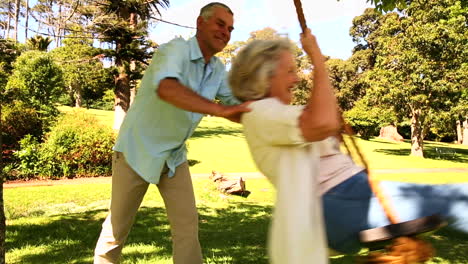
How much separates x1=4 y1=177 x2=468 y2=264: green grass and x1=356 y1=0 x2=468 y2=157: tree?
14.7 m

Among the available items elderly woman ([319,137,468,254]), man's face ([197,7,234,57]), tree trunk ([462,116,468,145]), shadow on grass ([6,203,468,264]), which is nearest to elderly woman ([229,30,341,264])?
elderly woman ([319,137,468,254])

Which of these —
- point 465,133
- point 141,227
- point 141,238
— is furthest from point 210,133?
point 141,238

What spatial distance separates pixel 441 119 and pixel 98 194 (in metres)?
19.4

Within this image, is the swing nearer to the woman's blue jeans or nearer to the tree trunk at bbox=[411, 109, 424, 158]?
the woman's blue jeans

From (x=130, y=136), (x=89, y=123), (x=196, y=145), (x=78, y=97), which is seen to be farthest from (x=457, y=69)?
(x=78, y=97)

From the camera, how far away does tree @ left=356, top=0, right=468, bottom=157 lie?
67.5 feet

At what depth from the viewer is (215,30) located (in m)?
2.69

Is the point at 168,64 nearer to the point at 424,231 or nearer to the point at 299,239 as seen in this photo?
the point at 299,239

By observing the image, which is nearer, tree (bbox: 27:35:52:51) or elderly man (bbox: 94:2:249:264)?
elderly man (bbox: 94:2:249:264)

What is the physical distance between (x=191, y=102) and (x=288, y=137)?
1.80 ft

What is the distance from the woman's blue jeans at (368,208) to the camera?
182cm

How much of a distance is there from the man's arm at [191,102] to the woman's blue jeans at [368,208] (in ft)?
1.78

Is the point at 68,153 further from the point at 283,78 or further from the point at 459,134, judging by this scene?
the point at 459,134

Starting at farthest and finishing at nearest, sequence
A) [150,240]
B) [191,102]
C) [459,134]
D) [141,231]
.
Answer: [459,134] → [141,231] → [150,240] → [191,102]
